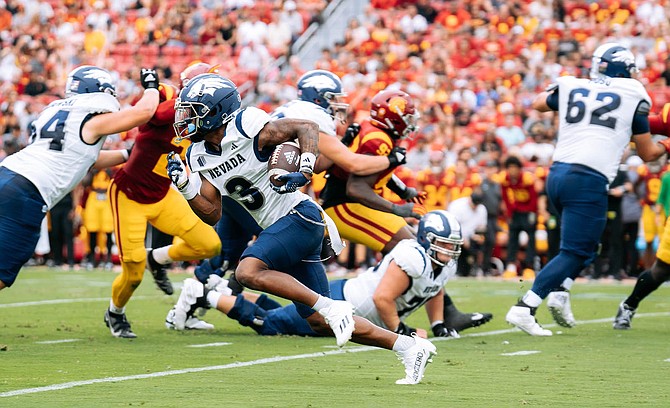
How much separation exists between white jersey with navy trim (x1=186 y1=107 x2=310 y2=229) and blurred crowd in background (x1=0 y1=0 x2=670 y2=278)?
883cm

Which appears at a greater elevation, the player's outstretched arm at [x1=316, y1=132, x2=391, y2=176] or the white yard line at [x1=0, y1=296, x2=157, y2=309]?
the player's outstretched arm at [x1=316, y1=132, x2=391, y2=176]

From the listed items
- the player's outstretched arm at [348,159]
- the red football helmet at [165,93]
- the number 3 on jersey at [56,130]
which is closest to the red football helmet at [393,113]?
the player's outstretched arm at [348,159]

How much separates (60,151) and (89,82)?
0.51 meters

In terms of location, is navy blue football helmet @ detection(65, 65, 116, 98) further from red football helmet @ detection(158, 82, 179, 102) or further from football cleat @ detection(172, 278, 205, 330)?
football cleat @ detection(172, 278, 205, 330)

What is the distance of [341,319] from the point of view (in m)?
5.73

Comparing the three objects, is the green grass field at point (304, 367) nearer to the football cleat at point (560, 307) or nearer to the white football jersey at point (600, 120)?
the football cleat at point (560, 307)

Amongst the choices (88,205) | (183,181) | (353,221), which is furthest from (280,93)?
(183,181)

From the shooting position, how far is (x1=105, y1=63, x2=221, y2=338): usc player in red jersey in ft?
26.6

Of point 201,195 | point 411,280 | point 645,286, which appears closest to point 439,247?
point 411,280

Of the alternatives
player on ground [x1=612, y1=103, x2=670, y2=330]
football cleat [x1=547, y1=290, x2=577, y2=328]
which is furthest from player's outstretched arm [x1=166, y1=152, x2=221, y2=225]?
player on ground [x1=612, y1=103, x2=670, y2=330]

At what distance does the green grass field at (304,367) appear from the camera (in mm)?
5391

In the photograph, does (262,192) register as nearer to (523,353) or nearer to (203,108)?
(203,108)

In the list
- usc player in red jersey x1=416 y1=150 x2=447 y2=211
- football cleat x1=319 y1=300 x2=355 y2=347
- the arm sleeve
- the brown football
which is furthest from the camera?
usc player in red jersey x1=416 y1=150 x2=447 y2=211

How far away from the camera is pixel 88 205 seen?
16.6 metres
